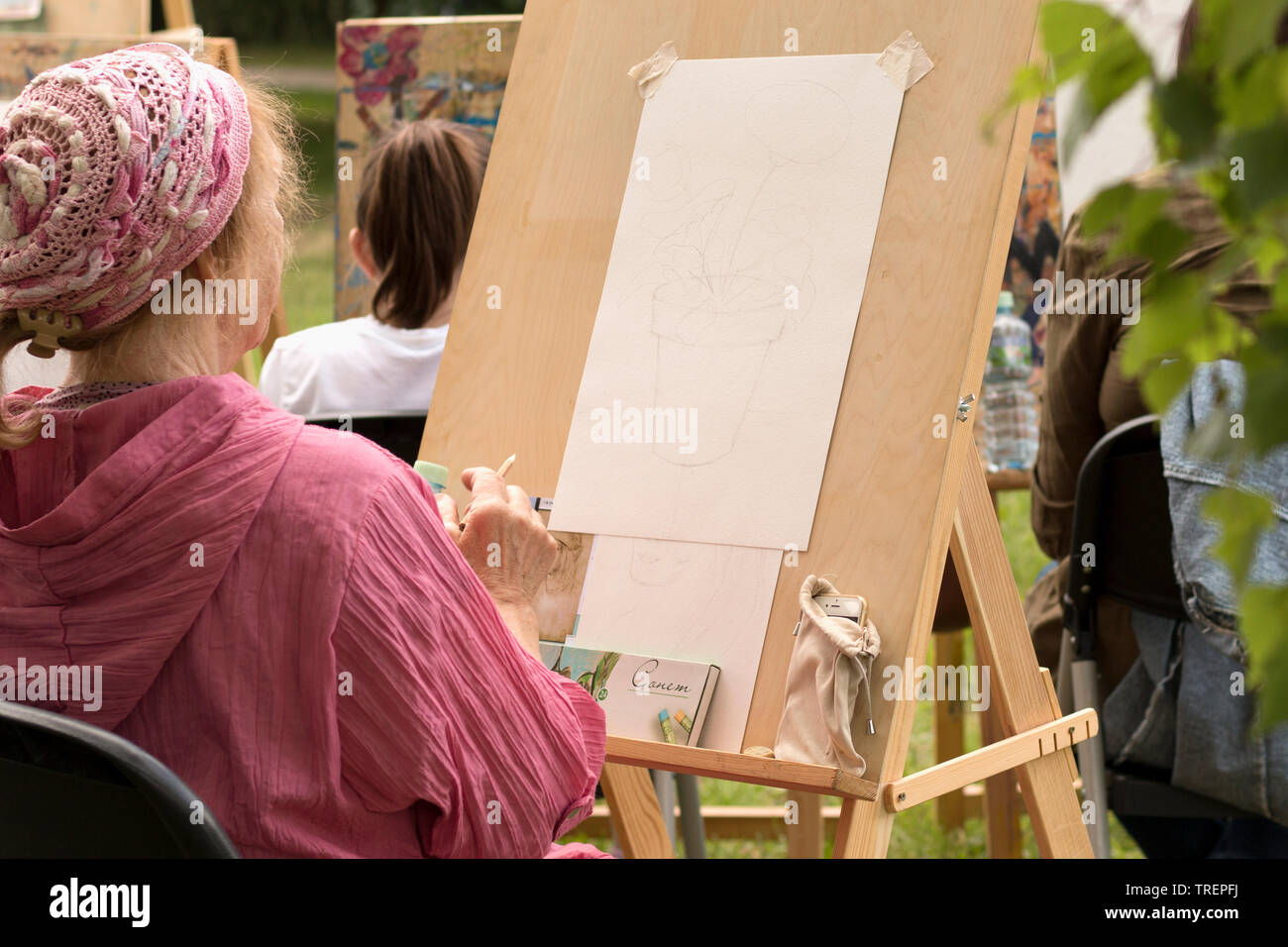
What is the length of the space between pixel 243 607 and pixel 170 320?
0.29 meters

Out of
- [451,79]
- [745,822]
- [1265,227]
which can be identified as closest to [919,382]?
[1265,227]

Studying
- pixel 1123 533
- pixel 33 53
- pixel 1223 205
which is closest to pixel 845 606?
pixel 1123 533

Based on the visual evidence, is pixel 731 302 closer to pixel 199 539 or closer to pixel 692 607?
pixel 692 607

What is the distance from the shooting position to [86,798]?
1.00 m

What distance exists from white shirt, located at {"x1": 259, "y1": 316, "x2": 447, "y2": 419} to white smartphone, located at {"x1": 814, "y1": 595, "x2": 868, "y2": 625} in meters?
1.22

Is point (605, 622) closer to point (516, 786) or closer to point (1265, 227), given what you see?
point (516, 786)

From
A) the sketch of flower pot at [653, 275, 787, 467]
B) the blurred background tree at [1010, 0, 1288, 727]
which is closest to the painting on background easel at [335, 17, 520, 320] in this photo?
the sketch of flower pot at [653, 275, 787, 467]

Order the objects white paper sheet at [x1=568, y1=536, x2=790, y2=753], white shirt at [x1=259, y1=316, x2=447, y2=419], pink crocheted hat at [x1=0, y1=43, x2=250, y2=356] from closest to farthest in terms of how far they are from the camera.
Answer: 1. pink crocheted hat at [x1=0, y1=43, x2=250, y2=356]
2. white paper sheet at [x1=568, y1=536, x2=790, y2=753]
3. white shirt at [x1=259, y1=316, x2=447, y2=419]

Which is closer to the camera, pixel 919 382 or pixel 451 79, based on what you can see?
pixel 919 382

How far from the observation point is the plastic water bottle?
2.70m

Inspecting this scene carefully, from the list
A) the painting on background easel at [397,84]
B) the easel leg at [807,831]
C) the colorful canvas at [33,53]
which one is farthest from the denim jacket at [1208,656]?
the colorful canvas at [33,53]

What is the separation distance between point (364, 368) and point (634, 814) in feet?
3.43

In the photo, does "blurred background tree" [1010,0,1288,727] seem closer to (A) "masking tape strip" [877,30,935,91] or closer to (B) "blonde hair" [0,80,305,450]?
(B) "blonde hair" [0,80,305,450]

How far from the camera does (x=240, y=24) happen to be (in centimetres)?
1179
